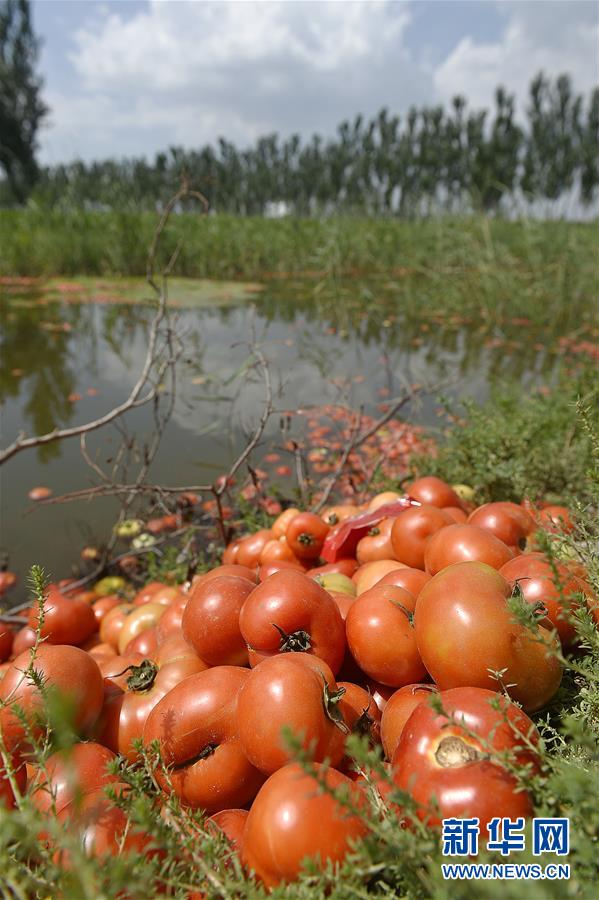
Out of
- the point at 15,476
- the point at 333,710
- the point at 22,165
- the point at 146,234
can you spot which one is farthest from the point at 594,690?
the point at 22,165

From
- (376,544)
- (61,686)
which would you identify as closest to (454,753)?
(61,686)

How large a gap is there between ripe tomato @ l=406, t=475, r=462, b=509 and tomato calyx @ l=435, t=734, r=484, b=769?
4.39 ft

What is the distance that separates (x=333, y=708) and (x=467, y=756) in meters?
0.28

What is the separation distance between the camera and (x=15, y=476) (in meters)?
4.22

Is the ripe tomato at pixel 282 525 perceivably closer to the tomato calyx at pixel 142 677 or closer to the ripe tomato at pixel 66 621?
the ripe tomato at pixel 66 621

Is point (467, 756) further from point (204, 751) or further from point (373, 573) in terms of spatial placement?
point (373, 573)

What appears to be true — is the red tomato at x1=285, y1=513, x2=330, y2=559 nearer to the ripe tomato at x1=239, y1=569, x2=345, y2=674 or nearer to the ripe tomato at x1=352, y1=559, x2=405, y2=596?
the ripe tomato at x1=352, y1=559, x2=405, y2=596

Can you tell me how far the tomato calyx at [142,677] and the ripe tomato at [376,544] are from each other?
0.98 m

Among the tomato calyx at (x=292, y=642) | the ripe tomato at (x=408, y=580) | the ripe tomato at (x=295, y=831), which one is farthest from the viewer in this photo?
the ripe tomato at (x=408, y=580)

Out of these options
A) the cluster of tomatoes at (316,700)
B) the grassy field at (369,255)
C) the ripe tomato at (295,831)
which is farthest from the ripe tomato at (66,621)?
the grassy field at (369,255)

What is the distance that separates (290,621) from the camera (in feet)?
4.26

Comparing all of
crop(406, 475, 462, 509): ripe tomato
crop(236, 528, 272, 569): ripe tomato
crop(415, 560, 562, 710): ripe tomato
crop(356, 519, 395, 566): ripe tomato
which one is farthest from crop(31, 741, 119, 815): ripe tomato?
crop(406, 475, 462, 509): ripe tomato

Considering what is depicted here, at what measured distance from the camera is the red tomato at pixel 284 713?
1049 mm

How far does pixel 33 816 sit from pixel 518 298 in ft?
28.6
